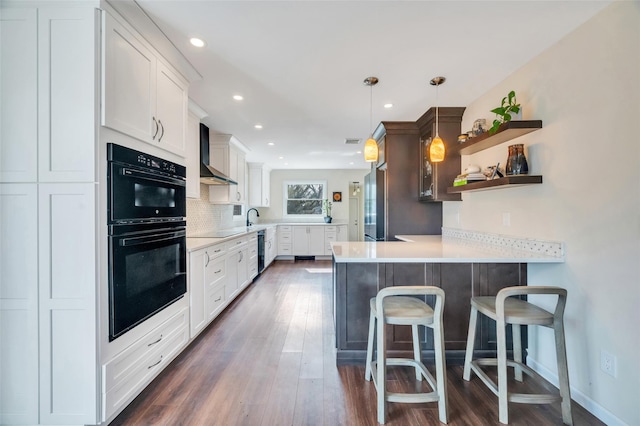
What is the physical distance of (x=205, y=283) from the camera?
2697mm

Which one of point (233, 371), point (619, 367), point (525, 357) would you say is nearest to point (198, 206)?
point (233, 371)

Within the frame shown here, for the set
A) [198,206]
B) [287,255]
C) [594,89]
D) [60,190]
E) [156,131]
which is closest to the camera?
[60,190]

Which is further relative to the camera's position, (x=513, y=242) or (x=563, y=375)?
(x=513, y=242)

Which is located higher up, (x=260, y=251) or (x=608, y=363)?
(x=260, y=251)

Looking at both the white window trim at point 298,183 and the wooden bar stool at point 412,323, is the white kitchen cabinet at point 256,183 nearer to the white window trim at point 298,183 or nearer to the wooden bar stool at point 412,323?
the white window trim at point 298,183

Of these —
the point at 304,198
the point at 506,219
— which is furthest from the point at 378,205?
the point at 304,198

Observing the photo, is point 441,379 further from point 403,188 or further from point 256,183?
point 256,183

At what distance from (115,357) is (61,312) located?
372 mm

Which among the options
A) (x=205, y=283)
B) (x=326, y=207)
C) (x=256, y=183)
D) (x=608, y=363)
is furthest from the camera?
(x=326, y=207)

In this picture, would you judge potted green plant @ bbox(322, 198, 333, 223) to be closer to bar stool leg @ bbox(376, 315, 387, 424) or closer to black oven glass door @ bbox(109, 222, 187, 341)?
black oven glass door @ bbox(109, 222, 187, 341)

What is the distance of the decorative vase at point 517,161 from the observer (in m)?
2.11

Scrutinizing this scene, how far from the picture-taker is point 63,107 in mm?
1445

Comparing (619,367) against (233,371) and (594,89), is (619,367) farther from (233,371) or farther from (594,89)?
(233,371)

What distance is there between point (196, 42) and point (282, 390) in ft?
8.14
